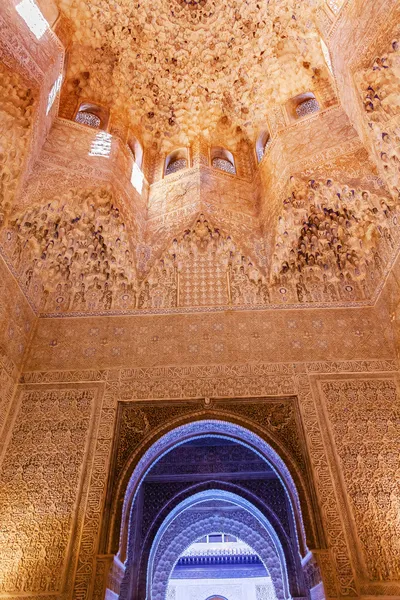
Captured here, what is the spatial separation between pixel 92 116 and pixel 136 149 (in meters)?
0.87

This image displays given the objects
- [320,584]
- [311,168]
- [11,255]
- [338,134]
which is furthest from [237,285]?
[320,584]

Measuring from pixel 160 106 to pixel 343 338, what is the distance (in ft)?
16.5

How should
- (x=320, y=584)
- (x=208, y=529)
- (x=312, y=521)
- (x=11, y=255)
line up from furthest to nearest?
(x=208, y=529)
(x=11, y=255)
(x=312, y=521)
(x=320, y=584)

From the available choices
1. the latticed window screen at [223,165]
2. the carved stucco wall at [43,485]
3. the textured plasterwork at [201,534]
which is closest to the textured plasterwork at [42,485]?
the carved stucco wall at [43,485]

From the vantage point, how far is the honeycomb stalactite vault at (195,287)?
4043mm

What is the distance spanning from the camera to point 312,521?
3873 mm

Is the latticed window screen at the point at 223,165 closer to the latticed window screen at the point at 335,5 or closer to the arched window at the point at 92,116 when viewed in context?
the arched window at the point at 92,116

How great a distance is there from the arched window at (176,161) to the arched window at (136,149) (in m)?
0.48

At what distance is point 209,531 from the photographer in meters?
7.79

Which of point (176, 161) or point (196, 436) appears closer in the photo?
point (196, 436)

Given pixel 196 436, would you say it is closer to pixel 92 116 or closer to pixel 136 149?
pixel 136 149

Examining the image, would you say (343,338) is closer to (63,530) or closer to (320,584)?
(320,584)

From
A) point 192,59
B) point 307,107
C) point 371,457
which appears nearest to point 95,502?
point 371,457

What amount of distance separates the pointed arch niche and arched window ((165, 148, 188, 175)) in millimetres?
4342
